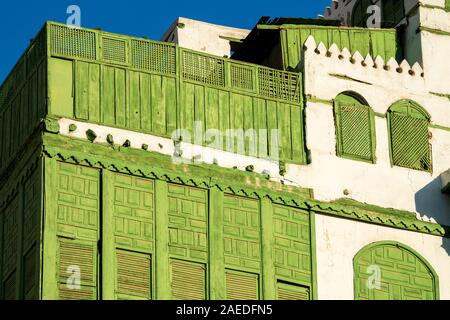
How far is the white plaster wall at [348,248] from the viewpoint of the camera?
43.4m

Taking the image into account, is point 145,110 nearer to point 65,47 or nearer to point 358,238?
point 65,47

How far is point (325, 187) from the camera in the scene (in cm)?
4431

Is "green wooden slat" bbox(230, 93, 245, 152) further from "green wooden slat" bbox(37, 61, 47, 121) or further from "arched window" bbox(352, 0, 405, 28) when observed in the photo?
"arched window" bbox(352, 0, 405, 28)

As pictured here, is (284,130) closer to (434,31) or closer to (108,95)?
(108,95)

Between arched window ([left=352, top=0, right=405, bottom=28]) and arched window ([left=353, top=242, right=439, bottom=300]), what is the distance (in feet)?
19.9

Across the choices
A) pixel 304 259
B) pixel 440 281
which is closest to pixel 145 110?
pixel 304 259

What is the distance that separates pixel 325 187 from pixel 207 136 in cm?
264

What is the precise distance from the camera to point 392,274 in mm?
44156

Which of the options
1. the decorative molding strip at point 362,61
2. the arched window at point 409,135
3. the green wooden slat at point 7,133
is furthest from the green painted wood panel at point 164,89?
the arched window at point 409,135

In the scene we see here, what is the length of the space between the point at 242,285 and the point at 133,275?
232cm

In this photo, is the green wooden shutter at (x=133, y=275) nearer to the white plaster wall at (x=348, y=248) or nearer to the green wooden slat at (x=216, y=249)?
the green wooden slat at (x=216, y=249)

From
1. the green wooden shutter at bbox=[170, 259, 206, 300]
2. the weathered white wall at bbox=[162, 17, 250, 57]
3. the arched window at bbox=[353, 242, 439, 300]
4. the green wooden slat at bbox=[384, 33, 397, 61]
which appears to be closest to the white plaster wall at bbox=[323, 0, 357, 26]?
the weathered white wall at bbox=[162, 17, 250, 57]

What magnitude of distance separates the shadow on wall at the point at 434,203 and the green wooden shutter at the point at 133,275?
6.50 m

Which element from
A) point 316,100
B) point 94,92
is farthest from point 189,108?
point 316,100
